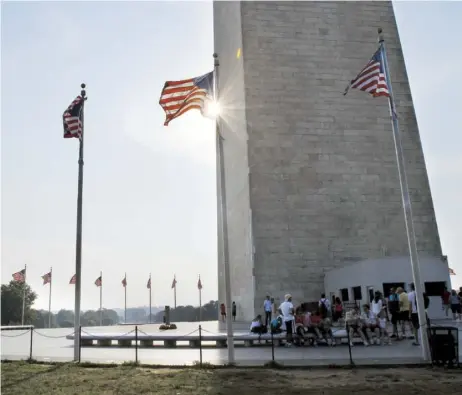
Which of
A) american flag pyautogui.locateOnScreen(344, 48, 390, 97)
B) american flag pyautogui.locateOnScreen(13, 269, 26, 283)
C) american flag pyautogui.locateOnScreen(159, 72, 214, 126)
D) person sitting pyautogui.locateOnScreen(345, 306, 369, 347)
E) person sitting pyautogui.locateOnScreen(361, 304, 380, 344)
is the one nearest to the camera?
american flag pyautogui.locateOnScreen(159, 72, 214, 126)

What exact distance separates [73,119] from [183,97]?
17.3 feet

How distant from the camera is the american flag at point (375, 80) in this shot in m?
14.2

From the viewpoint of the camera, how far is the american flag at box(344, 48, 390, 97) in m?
14.2

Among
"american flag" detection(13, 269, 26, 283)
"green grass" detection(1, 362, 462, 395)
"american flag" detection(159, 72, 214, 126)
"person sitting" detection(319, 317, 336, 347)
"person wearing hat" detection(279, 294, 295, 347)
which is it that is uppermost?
"american flag" detection(159, 72, 214, 126)

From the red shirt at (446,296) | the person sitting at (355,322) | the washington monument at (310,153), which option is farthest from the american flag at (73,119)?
the red shirt at (446,296)

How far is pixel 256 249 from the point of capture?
3225 cm

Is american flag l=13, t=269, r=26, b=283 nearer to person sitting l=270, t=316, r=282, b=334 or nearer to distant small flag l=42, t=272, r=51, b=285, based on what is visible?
distant small flag l=42, t=272, r=51, b=285

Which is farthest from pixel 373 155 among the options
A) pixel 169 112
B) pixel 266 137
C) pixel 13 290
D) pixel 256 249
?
pixel 13 290

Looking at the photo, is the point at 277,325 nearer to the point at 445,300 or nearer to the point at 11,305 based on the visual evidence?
the point at 445,300

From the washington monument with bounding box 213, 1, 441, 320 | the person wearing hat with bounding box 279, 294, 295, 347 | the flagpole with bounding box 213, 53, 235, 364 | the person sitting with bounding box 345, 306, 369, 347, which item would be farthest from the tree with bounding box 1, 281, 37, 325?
the flagpole with bounding box 213, 53, 235, 364

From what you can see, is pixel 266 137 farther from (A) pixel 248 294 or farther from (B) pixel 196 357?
(B) pixel 196 357

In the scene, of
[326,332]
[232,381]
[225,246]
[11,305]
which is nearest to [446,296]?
[326,332]

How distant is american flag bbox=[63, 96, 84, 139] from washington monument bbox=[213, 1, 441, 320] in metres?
18.5

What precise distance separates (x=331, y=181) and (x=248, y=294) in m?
10.8
